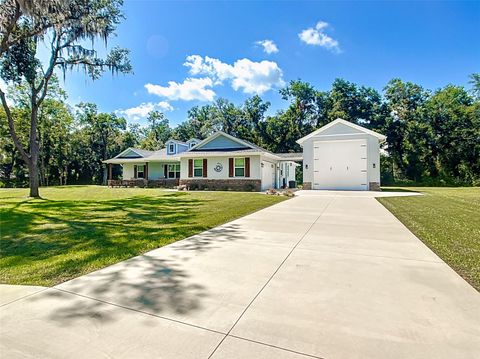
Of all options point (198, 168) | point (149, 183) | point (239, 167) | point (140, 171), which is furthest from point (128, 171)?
point (239, 167)

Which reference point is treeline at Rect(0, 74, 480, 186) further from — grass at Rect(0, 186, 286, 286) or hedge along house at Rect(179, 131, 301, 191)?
grass at Rect(0, 186, 286, 286)

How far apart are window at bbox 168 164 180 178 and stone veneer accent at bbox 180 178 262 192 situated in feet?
13.5

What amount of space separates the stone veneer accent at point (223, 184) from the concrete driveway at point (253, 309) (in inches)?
584

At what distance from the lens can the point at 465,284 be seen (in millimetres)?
2848

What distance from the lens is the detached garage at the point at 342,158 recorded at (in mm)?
18016

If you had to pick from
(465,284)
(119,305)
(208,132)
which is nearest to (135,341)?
(119,305)

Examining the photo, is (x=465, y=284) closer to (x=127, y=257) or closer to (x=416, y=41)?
(x=127, y=257)

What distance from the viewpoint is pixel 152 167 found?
1027 inches

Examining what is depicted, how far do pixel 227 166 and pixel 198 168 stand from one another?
2.64 metres

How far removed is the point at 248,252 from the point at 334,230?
2.48 m

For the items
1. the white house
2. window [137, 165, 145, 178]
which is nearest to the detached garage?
the white house

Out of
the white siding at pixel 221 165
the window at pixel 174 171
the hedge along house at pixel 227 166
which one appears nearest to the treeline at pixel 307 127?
the window at pixel 174 171

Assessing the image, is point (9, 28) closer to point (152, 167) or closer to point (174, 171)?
point (174, 171)

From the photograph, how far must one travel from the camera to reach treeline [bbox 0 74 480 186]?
2734 cm
